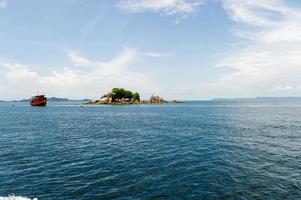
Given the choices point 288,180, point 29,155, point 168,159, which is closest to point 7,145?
point 29,155

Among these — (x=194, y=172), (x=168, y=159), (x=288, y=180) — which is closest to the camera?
(x=288, y=180)

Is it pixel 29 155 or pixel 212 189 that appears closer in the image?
pixel 212 189

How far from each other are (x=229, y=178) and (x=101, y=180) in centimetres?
1347

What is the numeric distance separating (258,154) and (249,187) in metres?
14.2

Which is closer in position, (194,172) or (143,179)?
(143,179)

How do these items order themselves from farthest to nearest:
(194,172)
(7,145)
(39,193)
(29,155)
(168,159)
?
1. (7,145)
2. (29,155)
3. (168,159)
4. (194,172)
5. (39,193)

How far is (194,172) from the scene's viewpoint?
2817cm

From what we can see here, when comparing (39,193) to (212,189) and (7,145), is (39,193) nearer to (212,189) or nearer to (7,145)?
(212,189)

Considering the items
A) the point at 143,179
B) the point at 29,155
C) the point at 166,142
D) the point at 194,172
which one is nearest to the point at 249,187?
the point at 194,172

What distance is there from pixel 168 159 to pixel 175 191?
11285mm

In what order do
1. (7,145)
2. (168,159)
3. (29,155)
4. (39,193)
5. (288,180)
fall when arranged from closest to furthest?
1. (39,193)
2. (288,180)
3. (168,159)
4. (29,155)
5. (7,145)

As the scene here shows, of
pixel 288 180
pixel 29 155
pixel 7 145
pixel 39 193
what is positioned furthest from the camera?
pixel 7 145

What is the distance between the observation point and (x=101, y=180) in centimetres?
2536

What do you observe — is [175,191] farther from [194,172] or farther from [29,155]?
[29,155]
